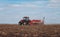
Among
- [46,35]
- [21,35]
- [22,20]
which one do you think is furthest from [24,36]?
[22,20]

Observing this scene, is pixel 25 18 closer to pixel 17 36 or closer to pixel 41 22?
pixel 41 22

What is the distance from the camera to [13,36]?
15273 mm

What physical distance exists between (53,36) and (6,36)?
132 inches

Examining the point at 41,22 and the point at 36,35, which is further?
the point at 41,22

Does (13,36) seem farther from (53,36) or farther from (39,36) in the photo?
(53,36)

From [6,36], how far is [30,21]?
2281 cm

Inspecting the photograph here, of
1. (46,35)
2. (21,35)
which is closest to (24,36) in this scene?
(21,35)

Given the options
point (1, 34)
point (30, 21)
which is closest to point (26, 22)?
point (30, 21)

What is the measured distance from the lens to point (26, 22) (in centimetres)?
3819

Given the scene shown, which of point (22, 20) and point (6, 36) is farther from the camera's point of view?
point (22, 20)

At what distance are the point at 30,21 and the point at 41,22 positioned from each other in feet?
6.46

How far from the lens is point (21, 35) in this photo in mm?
15477

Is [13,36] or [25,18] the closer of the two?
[13,36]

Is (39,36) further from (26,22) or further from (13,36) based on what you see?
(26,22)
